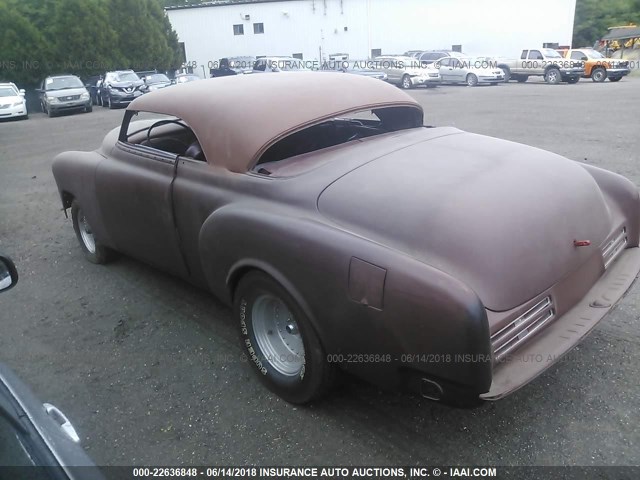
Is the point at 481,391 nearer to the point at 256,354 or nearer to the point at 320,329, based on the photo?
the point at 320,329

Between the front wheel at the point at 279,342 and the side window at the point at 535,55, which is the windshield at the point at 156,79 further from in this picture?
the front wheel at the point at 279,342

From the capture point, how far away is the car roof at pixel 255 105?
304cm

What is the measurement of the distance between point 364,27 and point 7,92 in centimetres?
2835

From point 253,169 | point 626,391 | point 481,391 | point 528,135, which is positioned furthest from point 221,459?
point 528,135

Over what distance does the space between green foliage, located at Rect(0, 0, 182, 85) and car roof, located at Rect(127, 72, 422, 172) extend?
29228mm

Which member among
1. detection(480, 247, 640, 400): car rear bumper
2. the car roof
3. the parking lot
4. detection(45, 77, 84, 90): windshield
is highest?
the car roof

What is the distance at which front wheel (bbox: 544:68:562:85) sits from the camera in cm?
2454

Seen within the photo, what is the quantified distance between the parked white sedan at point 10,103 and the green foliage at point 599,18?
174 ft

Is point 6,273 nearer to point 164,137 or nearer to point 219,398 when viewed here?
point 219,398

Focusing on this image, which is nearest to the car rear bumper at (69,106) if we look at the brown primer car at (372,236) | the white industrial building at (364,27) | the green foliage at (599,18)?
the brown primer car at (372,236)

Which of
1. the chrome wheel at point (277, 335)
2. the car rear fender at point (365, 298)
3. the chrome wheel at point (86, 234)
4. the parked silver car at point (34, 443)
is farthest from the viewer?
the chrome wheel at point (86, 234)

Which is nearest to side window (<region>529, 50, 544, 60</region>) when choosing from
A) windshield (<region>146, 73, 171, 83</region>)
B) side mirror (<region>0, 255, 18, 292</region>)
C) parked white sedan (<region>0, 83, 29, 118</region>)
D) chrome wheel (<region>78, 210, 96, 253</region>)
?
windshield (<region>146, 73, 171, 83</region>)

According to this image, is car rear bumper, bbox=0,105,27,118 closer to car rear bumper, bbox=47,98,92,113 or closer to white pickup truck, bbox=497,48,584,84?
car rear bumper, bbox=47,98,92,113

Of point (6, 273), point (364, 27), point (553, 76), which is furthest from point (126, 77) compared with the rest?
point (364, 27)
